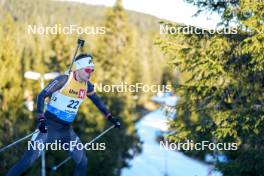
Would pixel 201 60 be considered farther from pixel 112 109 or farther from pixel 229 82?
pixel 112 109

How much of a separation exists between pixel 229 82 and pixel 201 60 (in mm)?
852

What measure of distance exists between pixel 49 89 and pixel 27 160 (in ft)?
3.74

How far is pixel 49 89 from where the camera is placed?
23.5ft

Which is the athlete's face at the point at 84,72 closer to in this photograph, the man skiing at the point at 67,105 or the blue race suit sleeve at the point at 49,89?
the man skiing at the point at 67,105

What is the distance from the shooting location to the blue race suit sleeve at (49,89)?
6988 mm

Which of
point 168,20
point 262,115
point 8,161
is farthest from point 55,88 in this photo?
point 8,161


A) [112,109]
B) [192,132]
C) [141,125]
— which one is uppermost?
[192,132]

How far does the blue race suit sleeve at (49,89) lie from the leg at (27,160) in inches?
23.9

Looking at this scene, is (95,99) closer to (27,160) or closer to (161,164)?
(27,160)

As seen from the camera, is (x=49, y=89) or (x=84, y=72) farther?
(x=84, y=72)

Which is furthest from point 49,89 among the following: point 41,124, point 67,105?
point 41,124

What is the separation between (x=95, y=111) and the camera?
30.9m

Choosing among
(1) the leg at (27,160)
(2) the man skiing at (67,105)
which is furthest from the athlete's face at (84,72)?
(1) the leg at (27,160)
